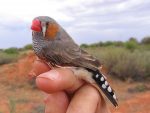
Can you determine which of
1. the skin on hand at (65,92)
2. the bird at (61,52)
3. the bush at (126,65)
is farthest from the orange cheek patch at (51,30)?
the bush at (126,65)

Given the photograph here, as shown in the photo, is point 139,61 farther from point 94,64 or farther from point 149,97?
point 94,64

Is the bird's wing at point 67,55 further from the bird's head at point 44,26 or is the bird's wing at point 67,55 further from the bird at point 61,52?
the bird's head at point 44,26

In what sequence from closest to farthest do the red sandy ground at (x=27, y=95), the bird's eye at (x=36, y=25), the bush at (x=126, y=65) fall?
the bird's eye at (x=36, y=25)
the red sandy ground at (x=27, y=95)
the bush at (x=126, y=65)

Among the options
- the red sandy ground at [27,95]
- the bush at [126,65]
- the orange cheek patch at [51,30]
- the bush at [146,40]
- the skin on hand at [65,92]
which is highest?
the orange cheek patch at [51,30]

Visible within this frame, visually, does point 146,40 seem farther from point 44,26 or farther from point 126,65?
point 44,26

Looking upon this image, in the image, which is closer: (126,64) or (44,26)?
(44,26)

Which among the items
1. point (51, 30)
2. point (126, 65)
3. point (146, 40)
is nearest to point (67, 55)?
point (51, 30)

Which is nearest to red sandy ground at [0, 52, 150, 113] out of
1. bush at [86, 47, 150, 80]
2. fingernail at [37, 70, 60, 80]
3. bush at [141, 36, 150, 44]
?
bush at [86, 47, 150, 80]

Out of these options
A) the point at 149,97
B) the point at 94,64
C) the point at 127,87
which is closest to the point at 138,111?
the point at 149,97

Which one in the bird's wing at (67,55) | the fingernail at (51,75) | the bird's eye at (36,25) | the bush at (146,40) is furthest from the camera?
the bush at (146,40)
